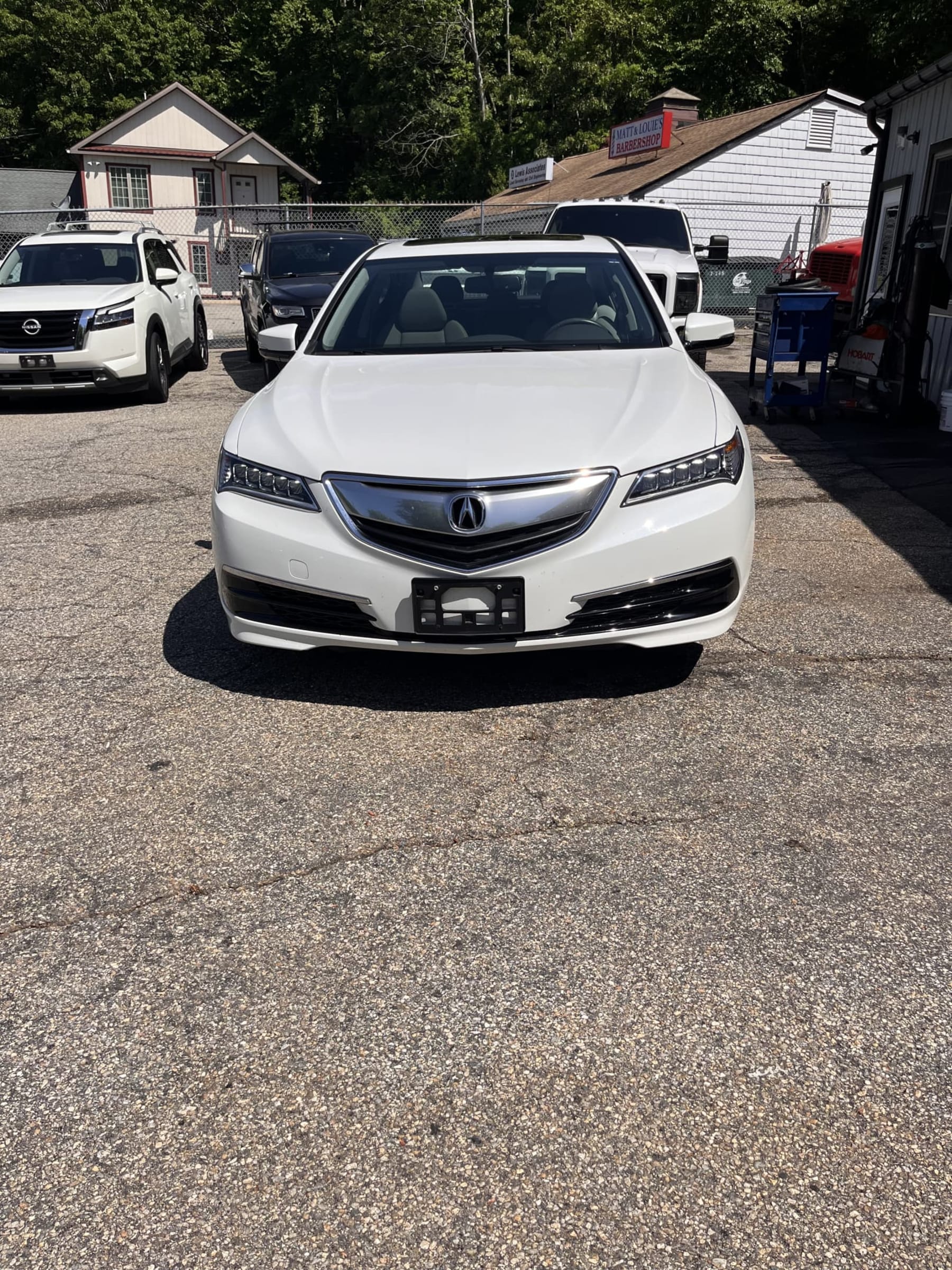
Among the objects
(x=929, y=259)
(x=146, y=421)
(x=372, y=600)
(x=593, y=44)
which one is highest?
(x=593, y=44)

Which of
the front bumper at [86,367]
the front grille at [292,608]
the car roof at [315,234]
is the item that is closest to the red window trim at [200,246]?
the car roof at [315,234]

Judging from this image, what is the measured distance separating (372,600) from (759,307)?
26.2 feet

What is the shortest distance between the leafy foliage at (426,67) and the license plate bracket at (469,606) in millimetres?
25427

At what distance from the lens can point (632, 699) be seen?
4.05 metres

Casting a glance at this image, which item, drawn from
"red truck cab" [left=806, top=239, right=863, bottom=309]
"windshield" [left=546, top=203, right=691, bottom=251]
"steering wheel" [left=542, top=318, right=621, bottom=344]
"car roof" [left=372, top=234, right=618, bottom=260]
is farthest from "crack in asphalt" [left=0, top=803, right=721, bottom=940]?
"red truck cab" [left=806, top=239, right=863, bottom=309]

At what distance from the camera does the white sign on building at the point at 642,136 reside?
93.1 ft

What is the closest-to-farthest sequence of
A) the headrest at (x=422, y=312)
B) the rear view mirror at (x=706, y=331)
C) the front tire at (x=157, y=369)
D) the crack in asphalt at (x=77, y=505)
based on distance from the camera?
the headrest at (x=422, y=312)
the rear view mirror at (x=706, y=331)
the crack in asphalt at (x=77, y=505)
the front tire at (x=157, y=369)

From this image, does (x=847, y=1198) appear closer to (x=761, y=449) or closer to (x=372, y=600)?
(x=372, y=600)

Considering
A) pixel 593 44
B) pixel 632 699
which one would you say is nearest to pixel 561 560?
pixel 632 699

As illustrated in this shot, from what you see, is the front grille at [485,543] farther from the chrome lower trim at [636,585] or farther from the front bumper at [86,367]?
the front bumper at [86,367]

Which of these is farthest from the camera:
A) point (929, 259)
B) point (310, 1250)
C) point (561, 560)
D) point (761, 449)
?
point (929, 259)

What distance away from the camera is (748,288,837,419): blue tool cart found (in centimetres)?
1008

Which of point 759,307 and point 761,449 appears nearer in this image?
point 761,449

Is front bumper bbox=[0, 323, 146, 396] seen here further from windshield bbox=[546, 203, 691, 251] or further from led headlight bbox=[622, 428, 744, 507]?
led headlight bbox=[622, 428, 744, 507]
